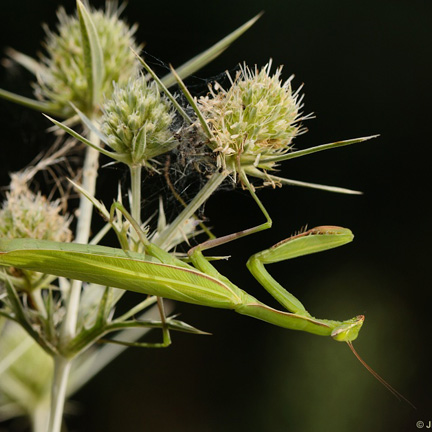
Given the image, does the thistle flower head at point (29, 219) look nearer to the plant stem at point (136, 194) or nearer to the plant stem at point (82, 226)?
the plant stem at point (82, 226)

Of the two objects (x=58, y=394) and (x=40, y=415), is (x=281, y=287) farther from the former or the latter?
(x=40, y=415)

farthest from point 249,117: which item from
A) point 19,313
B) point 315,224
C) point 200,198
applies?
point 315,224

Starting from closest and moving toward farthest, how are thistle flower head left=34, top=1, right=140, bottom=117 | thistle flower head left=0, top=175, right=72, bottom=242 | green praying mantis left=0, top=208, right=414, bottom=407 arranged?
green praying mantis left=0, top=208, right=414, bottom=407 → thistle flower head left=0, top=175, right=72, bottom=242 → thistle flower head left=34, top=1, right=140, bottom=117

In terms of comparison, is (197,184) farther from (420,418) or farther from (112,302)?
(420,418)

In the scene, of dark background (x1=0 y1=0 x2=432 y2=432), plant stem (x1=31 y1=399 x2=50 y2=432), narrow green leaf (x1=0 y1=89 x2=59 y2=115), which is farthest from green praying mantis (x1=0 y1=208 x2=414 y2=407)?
dark background (x1=0 y1=0 x2=432 y2=432)

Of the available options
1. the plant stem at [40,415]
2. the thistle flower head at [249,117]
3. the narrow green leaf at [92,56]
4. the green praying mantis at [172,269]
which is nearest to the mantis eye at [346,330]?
the green praying mantis at [172,269]

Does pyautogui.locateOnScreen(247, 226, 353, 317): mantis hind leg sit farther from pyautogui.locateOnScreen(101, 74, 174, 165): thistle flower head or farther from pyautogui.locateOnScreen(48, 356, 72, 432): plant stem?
pyautogui.locateOnScreen(48, 356, 72, 432): plant stem
